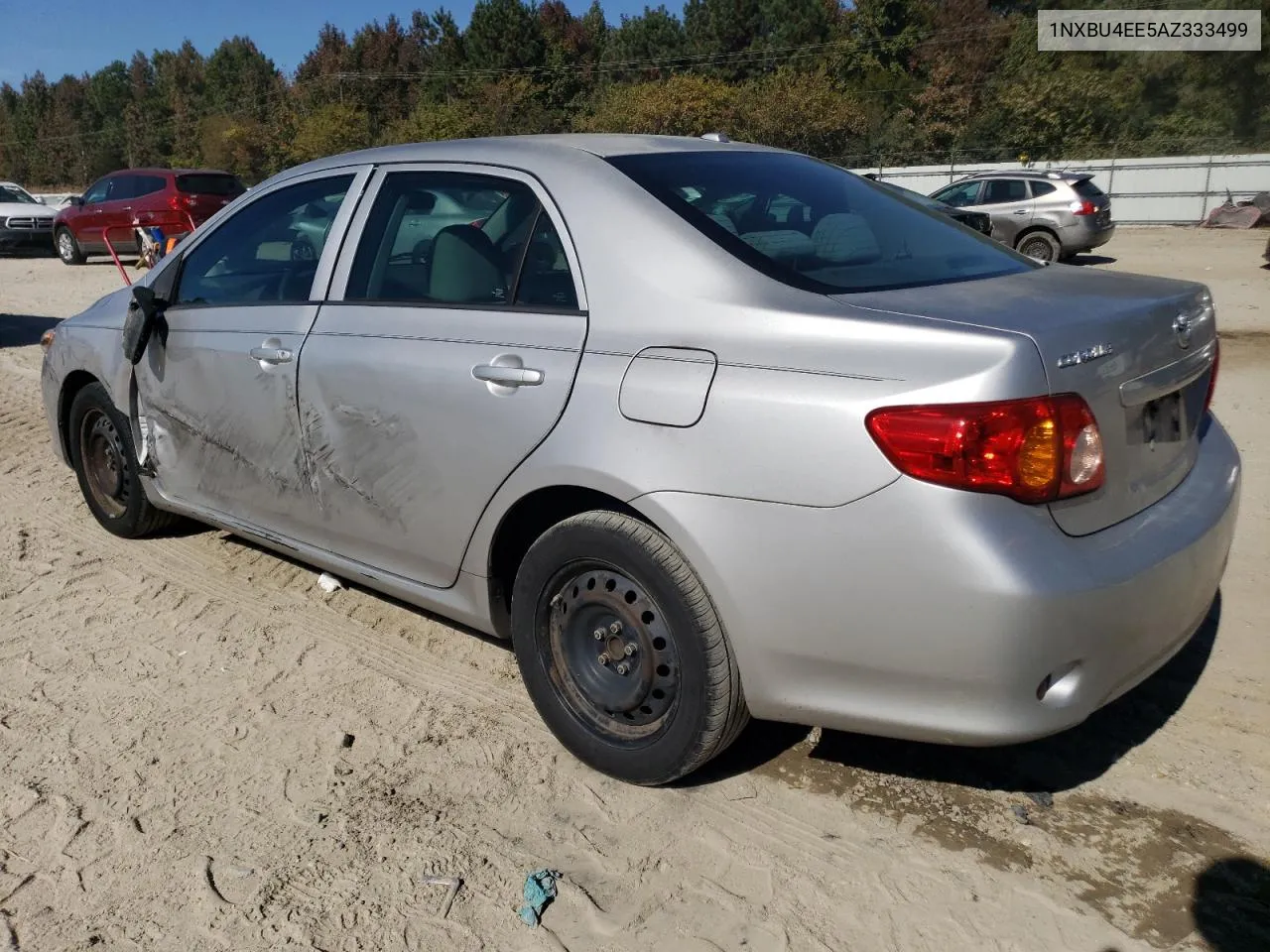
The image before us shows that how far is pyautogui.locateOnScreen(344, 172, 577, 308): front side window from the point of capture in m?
3.11

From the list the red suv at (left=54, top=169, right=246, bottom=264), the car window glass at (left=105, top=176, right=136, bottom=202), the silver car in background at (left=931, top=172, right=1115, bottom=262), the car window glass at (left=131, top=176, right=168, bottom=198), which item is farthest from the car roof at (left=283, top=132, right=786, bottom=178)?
the car window glass at (left=105, top=176, right=136, bottom=202)

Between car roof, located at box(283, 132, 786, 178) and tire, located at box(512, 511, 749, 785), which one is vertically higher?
car roof, located at box(283, 132, 786, 178)

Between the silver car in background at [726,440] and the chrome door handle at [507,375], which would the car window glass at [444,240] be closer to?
the silver car in background at [726,440]

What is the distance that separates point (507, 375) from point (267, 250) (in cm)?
165

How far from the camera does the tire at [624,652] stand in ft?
8.75

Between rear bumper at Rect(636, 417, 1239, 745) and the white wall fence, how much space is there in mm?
27809

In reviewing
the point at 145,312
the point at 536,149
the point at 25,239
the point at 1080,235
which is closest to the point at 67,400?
the point at 145,312

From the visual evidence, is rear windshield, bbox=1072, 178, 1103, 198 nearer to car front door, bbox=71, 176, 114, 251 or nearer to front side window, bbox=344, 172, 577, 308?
front side window, bbox=344, 172, 577, 308

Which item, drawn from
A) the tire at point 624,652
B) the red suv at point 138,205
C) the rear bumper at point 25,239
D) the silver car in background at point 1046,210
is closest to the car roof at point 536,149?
the tire at point 624,652

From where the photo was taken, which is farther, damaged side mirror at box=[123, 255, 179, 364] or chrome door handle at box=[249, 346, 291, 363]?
damaged side mirror at box=[123, 255, 179, 364]

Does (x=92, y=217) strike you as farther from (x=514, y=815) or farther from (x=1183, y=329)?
(x=1183, y=329)

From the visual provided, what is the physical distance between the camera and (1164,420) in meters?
2.69

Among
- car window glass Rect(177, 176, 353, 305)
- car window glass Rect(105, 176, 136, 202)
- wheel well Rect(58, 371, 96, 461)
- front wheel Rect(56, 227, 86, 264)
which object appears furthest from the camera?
front wheel Rect(56, 227, 86, 264)

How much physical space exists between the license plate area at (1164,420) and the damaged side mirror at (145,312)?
363 centimetres
